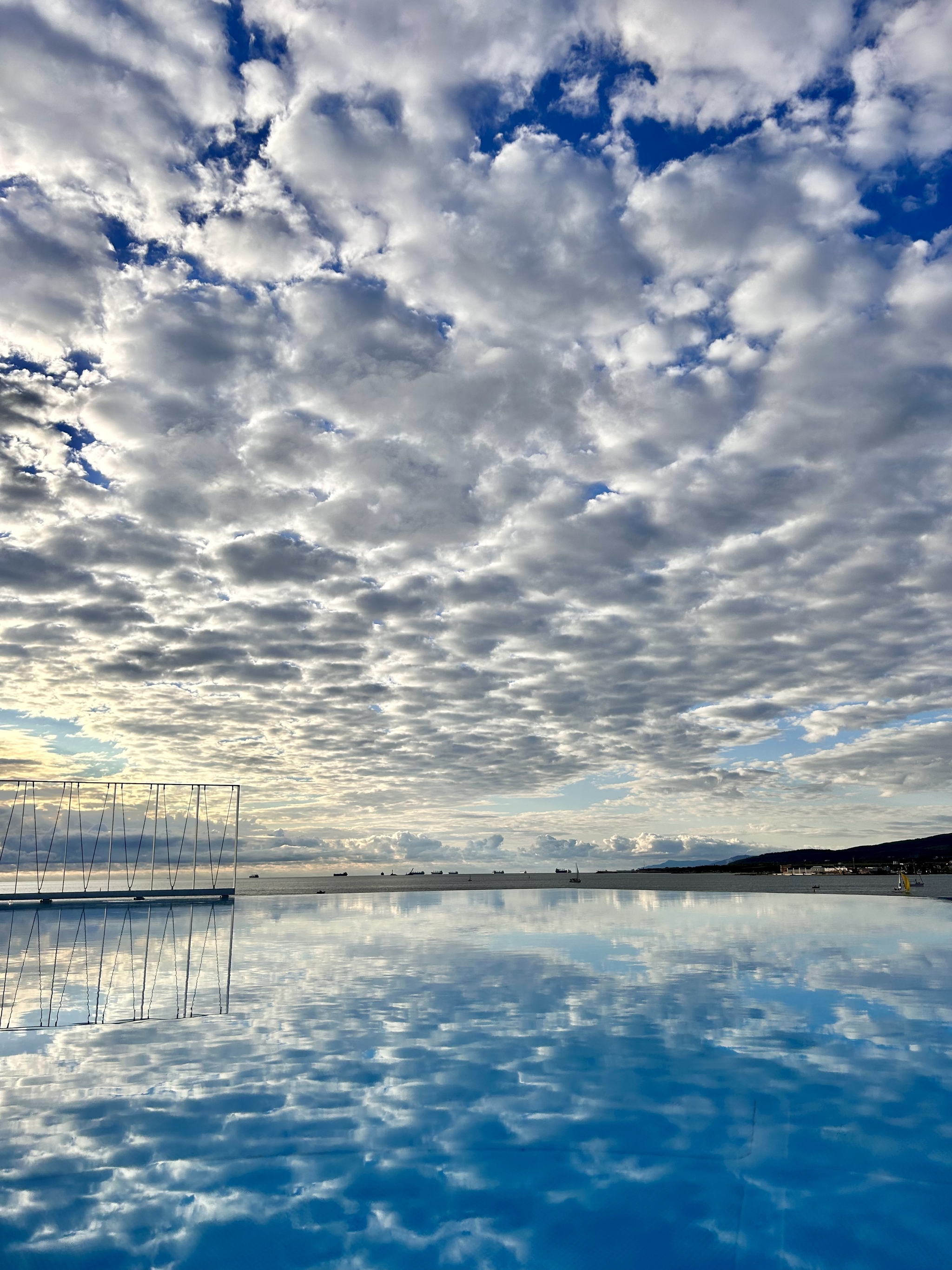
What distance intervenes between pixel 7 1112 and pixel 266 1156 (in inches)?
203

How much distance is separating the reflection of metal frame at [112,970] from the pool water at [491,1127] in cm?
55

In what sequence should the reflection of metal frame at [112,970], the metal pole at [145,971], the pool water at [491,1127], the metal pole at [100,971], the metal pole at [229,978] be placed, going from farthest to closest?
the metal pole at [229,978] < the reflection of metal frame at [112,970] < the metal pole at [145,971] < the metal pole at [100,971] < the pool water at [491,1127]

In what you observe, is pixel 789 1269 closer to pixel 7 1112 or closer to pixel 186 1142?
pixel 186 1142

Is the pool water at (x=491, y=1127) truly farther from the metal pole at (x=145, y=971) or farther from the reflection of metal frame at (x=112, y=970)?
the metal pole at (x=145, y=971)

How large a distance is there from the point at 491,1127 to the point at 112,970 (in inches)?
860

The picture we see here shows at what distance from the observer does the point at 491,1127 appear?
41.4 ft

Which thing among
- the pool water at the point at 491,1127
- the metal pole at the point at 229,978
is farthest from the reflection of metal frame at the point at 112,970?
the pool water at the point at 491,1127

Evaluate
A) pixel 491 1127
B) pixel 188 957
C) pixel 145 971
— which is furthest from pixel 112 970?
pixel 491 1127

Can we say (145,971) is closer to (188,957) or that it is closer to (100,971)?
(100,971)

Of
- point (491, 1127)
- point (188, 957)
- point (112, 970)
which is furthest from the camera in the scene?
point (188, 957)

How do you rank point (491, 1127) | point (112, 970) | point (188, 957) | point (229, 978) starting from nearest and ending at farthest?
point (491, 1127) < point (229, 978) < point (112, 970) < point (188, 957)

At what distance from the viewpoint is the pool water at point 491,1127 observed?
30.8ft

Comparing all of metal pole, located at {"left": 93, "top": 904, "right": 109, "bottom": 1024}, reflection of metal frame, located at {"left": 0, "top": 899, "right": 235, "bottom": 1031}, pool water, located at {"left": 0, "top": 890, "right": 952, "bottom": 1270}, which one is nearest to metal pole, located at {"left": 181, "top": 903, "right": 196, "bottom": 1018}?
reflection of metal frame, located at {"left": 0, "top": 899, "right": 235, "bottom": 1031}

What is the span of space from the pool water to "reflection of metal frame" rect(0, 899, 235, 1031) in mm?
548
